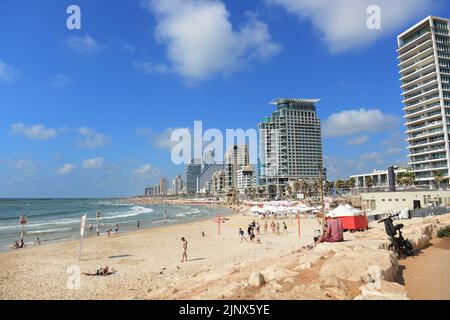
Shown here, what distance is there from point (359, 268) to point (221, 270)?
5.52 m

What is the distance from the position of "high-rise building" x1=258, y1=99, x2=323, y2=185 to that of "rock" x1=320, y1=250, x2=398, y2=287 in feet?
558

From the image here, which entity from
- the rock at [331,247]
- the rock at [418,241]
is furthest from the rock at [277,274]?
the rock at [418,241]

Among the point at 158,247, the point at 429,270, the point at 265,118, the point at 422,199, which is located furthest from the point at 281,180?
the point at 429,270

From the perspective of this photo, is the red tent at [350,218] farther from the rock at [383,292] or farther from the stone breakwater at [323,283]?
the rock at [383,292]

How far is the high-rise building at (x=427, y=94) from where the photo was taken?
69.9 m

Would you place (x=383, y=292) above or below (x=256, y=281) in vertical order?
above

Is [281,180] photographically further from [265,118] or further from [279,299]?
[279,299]

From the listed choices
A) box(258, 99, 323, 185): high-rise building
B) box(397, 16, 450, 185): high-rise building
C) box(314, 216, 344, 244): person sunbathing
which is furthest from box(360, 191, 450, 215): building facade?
box(258, 99, 323, 185): high-rise building

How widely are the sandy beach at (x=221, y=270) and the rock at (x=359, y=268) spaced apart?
1.0 inches

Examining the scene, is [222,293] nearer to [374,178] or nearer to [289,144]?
[374,178]

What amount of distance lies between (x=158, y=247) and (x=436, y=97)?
70991 mm

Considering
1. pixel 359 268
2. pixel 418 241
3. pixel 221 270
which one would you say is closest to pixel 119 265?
pixel 221 270

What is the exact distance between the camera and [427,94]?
72.9m

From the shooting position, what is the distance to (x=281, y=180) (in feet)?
593
